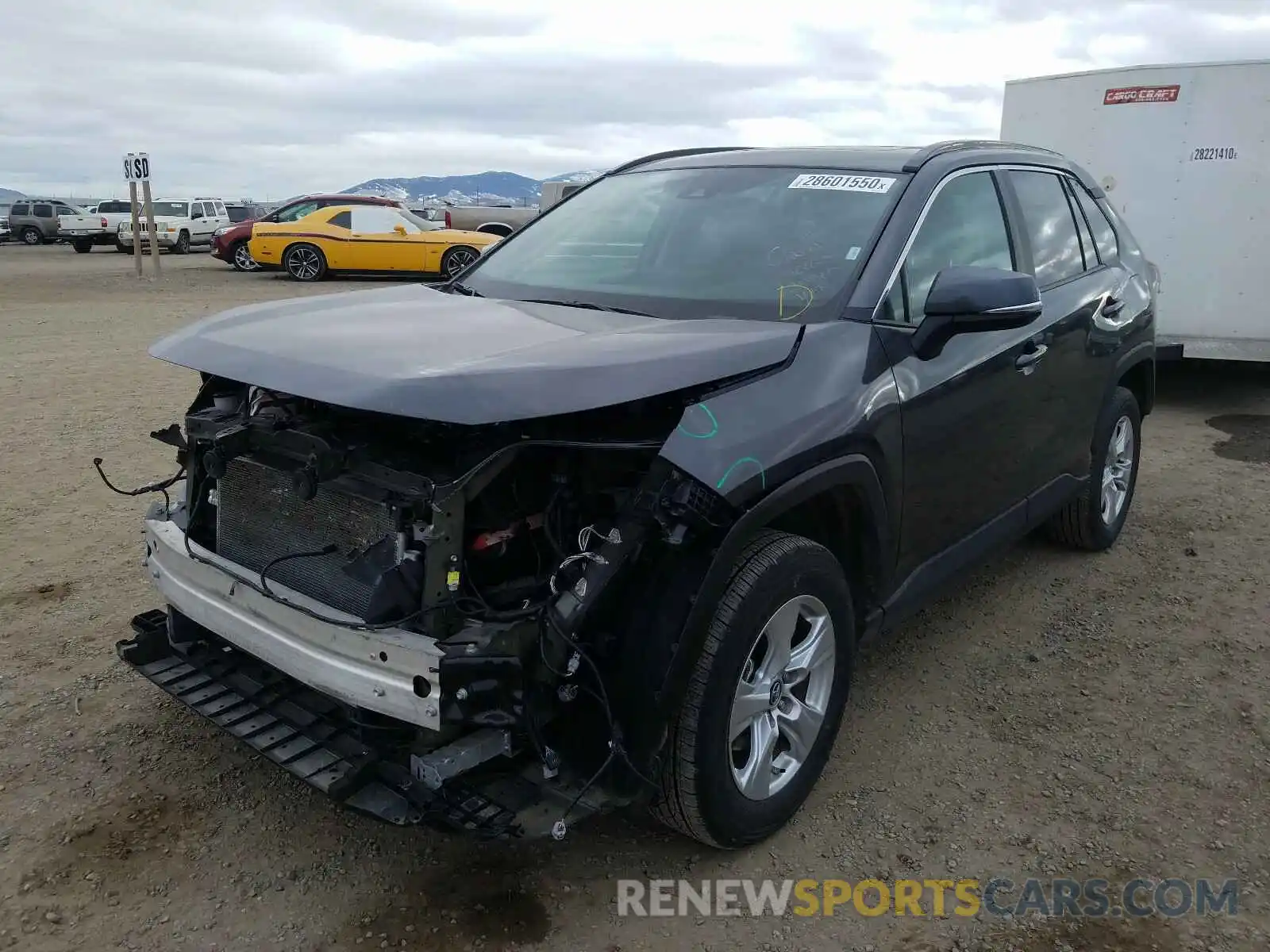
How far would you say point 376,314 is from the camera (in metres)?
3.12

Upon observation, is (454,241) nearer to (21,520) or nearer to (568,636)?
(21,520)

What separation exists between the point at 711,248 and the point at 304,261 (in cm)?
1812

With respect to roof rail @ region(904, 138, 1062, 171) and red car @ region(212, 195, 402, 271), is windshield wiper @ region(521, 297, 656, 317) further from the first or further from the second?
red car @ region(212, 195, 402, 271)

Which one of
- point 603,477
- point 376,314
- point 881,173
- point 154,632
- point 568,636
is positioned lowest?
point 154,632

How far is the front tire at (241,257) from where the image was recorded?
2281 cm

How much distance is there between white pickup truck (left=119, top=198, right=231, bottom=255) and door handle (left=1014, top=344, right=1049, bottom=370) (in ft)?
102

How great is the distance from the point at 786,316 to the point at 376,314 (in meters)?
1.25

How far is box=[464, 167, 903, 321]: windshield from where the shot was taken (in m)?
3.18

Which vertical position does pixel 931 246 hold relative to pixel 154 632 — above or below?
above

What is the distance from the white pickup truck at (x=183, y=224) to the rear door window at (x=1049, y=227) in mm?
30635

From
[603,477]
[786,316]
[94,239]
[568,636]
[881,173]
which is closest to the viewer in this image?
[568,636]

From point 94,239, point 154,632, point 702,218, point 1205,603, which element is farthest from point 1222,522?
point 94,239

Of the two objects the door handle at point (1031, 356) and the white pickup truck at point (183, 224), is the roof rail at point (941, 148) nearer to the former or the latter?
the door handle at point (1031, 356)
